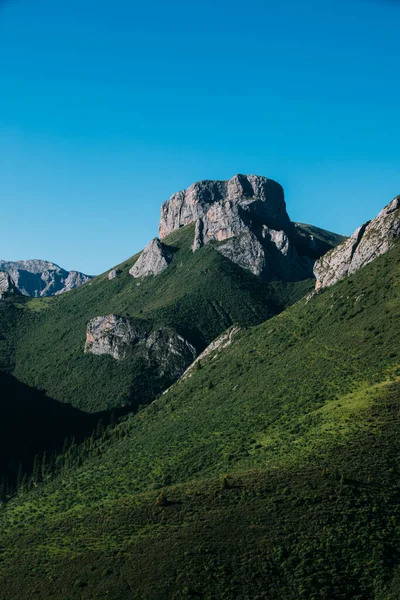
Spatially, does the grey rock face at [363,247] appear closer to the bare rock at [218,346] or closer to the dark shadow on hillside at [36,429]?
the bare rock at [218,346]

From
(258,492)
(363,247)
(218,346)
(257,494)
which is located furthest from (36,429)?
(257,494)

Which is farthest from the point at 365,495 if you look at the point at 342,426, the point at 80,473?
the point at 80,473

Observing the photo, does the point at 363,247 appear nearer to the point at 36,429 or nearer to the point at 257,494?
the point at 257,494

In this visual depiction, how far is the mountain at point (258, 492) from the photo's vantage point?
58.7 meters

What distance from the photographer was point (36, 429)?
188 meters

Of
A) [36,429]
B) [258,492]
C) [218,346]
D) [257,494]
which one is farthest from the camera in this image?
[36,429]

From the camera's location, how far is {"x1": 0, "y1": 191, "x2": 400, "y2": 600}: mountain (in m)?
58.7

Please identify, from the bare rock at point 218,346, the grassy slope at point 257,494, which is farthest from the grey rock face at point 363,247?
the bare rock at point 218,346

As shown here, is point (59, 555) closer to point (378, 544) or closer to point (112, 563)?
point (112, 563)

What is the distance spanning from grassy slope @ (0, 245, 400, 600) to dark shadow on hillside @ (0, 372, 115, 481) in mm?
58568

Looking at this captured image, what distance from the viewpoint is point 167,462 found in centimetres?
9419

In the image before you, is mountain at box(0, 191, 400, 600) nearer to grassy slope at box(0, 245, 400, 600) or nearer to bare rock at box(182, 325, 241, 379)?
grassy slope at box(0, 245, 400, 600)

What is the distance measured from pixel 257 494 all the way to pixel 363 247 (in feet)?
260

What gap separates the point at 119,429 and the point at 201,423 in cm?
3736
